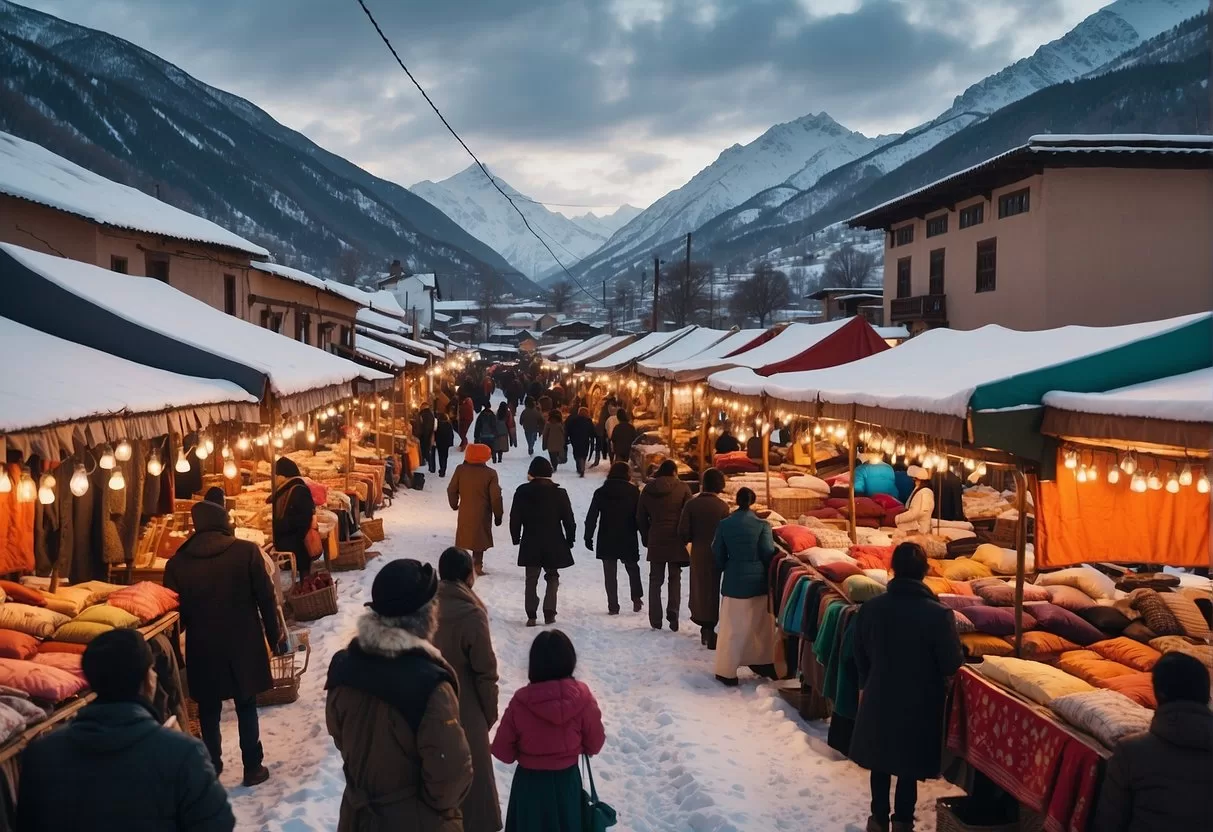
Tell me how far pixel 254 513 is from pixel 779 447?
9.44 metres

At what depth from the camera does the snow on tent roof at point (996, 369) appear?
5.34 metres

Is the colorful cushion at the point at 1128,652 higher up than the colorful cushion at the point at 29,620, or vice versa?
the colorful cushion at the point at 29,620

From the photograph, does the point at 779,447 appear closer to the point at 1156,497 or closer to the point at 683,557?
the point at 683,557

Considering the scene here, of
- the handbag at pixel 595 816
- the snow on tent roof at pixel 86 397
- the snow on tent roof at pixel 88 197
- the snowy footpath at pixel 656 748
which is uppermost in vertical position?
the snow on tent roof at pixel 88 197

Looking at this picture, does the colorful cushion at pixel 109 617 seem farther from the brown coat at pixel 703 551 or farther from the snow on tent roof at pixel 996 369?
the snow on tent roof at pixel 996 369

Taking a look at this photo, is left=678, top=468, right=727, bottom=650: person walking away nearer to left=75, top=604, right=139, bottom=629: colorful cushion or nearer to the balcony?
left=75, top=604, right=139, bottom=629: colorful cushion

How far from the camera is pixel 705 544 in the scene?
8.53 metres

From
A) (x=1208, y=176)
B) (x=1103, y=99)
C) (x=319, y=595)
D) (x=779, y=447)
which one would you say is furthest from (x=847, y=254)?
(x=319, y=595)

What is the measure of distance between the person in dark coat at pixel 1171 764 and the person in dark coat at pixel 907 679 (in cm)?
153

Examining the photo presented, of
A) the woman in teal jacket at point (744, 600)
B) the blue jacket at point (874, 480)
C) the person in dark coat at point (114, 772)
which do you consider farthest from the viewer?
Answer: the blue jacket at point (874, 480)

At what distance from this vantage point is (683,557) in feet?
30.4

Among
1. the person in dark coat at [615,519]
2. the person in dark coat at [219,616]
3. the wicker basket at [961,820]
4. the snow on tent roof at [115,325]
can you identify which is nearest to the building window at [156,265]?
the snow on tent roof at [115,325]

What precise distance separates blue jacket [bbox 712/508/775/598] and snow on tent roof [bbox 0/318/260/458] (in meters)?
4.22

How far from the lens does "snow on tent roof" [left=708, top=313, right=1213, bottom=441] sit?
17.5ft
